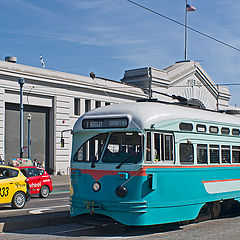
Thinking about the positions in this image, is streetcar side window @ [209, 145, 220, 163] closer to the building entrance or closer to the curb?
the curb

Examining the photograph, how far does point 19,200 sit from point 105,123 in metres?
6.75

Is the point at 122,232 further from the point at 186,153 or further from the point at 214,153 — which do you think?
the point at 214,153

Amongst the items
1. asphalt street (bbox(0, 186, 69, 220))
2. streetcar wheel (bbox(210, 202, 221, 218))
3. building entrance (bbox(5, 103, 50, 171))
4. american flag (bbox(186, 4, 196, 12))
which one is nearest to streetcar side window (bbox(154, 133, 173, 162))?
streetcar wheel (bbox(210, 202, 221, 218))

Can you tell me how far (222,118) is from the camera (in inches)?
Answer: 523

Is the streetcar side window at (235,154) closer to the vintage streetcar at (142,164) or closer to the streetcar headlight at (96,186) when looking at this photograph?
the vintage streetcar at (142,164)

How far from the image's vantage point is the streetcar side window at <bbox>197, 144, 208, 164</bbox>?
11580 millimetres

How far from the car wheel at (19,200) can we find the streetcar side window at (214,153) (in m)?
7.27

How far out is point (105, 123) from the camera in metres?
10.7

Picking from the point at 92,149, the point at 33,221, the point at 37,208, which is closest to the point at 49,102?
the point at 37,208

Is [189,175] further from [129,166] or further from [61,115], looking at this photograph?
[61,115]

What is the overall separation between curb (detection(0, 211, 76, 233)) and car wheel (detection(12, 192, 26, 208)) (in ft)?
12.9

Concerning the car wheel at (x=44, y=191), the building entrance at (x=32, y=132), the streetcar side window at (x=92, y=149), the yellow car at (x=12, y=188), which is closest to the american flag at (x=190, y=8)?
the building entrance at (x=32, y=132)

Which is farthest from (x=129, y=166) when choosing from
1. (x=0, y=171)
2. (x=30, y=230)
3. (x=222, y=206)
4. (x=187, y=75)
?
(x=187, y=75)

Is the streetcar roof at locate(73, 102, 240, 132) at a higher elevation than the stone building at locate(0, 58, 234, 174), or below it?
below
